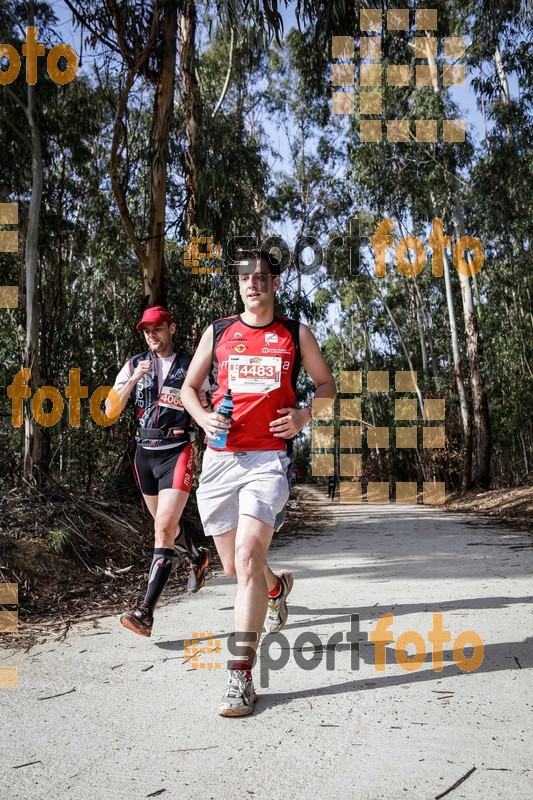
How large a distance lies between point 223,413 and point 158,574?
148cm

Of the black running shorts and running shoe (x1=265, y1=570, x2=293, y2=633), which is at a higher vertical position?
the black running shorts

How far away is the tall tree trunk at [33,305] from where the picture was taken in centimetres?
836

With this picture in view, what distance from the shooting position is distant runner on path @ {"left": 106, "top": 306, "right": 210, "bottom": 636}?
4.92 meters

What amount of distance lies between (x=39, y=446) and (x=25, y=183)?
5.82m

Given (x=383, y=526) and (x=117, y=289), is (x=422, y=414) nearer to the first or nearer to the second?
(x=117, y=289)

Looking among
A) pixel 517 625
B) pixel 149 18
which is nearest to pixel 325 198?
pixel 149 18

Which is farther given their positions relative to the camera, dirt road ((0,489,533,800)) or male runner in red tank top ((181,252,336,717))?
male runner in red tank top ((181,252,336,717))

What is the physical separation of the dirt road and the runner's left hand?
117cm

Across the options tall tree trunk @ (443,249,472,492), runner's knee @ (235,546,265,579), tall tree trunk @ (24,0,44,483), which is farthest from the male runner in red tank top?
tall tree trunk @ (443,249,472,492)

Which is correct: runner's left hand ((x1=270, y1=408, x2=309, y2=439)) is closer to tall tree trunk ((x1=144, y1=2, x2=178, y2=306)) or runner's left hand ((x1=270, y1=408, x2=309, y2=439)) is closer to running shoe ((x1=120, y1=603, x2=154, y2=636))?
running shoe ((x1=120, y1=603, x2=154, y2=636))

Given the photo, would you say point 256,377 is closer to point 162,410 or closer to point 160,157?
point 162,410

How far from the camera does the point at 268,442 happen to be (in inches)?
148

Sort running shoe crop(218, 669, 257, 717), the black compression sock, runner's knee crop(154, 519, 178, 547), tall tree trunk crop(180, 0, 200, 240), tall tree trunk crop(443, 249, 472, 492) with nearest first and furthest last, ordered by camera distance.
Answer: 1. running shoe crop(218, 669, 257, 717)
2. the black compression sock
3. runner's knee crop(154, 519, 178, 547)
4. tall tree trunk crop(180, 0, 200, 240)
5. tall tree trunk crop(443, 249, 472, 492)

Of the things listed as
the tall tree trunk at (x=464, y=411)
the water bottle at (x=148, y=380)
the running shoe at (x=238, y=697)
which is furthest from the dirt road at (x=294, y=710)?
the tall tree trunk at (x=464, y=411)
